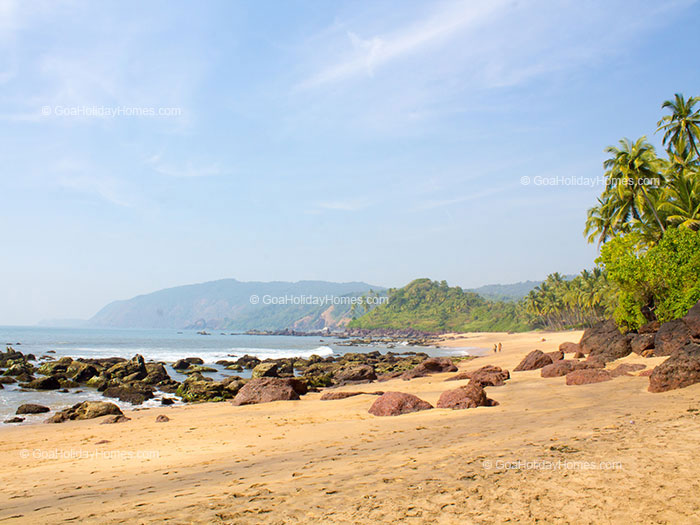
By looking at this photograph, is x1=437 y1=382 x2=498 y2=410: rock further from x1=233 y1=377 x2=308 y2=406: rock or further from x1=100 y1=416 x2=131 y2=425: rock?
x1=100 y1=416 x2=131 y2=425: rock

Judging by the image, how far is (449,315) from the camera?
17138 cm

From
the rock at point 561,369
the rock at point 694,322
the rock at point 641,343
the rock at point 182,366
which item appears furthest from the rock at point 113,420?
the rock at point 182,366

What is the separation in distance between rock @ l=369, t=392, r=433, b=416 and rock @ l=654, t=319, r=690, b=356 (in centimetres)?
1311

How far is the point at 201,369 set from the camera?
41.3m

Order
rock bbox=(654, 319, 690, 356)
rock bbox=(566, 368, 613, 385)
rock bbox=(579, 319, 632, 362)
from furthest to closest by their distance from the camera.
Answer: rock bbox=(579, 319, 632, 362) < rock bbox=(654, 319, 690, 356) < rock bbox=(566, 368, 613, 385)

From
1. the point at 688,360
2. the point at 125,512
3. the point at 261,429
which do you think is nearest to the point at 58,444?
the point at 261,429

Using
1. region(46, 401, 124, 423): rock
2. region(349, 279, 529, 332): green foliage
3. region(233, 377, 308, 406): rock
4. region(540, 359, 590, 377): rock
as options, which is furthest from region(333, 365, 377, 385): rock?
region(349, 279, 529, 332): green foliage

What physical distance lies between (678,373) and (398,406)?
8207 mm

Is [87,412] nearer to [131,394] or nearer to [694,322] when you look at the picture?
[131,394]

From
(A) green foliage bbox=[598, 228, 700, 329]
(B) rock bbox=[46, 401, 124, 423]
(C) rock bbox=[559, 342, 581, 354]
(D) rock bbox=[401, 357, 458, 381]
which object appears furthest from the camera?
(C) rock bbox=[559, 342, 581, 354]

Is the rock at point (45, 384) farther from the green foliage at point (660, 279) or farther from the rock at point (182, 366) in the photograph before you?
the green foliage at point (660, 279)

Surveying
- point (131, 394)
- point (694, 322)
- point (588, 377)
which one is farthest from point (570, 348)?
point (131, 394)

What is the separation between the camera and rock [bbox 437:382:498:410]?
13.7 m

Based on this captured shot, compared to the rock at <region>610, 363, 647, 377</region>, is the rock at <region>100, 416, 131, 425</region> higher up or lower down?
lower down
